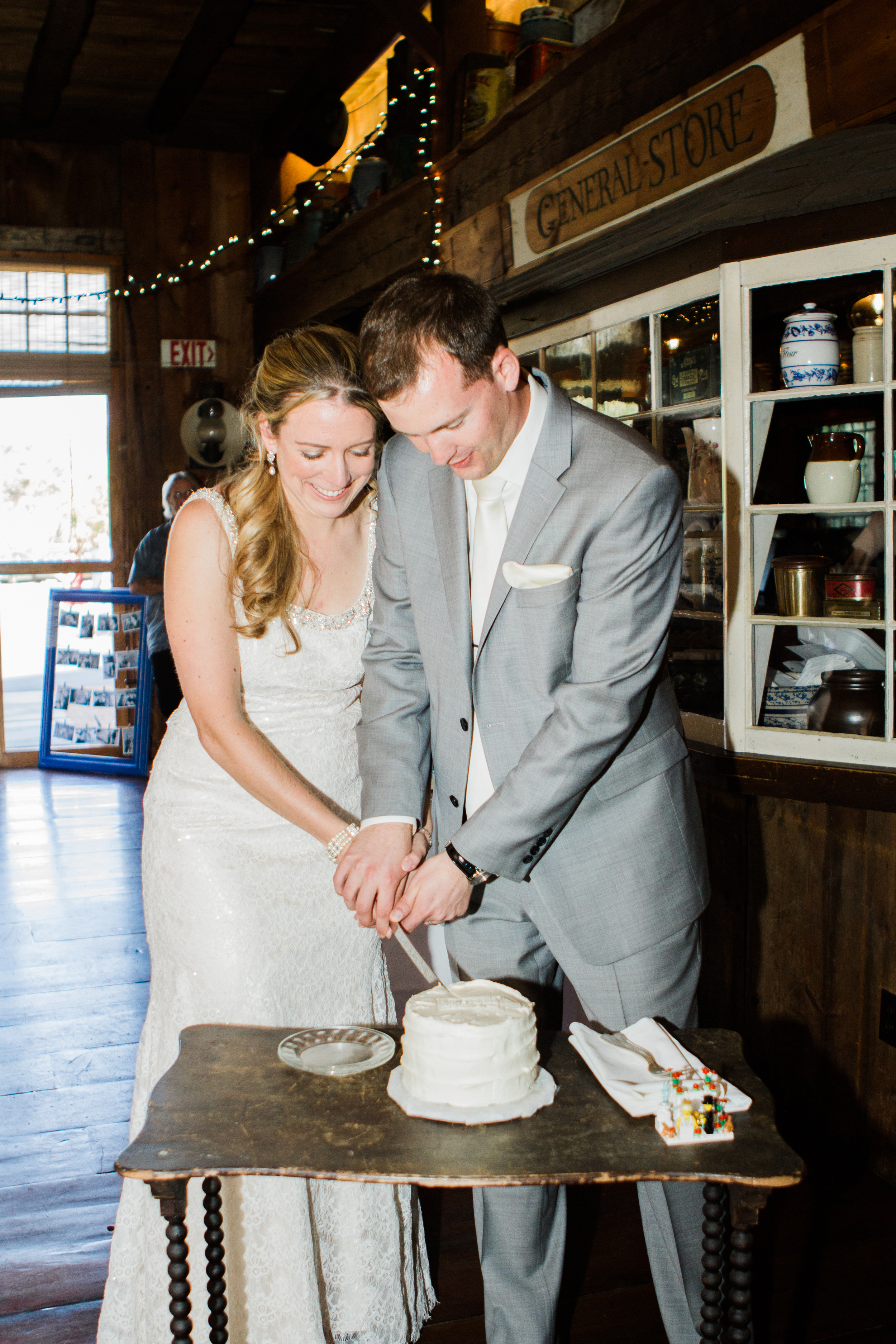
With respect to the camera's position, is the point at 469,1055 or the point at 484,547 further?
the point at 484,547

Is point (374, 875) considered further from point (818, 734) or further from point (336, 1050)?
point (818, 734)

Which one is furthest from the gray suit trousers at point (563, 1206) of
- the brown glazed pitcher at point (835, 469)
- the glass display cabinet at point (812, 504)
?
the brown glazed pitcher at point (835, 469)

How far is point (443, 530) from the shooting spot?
5.84 feet

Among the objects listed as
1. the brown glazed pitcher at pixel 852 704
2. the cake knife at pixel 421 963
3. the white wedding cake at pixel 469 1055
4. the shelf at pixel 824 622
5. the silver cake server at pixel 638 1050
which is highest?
the shelf at pixel 824 622

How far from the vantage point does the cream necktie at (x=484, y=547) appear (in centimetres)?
178

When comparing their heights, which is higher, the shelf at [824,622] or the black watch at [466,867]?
the shelf at [824,622]

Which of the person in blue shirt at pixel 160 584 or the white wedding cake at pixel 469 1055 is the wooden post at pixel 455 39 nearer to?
the person in blue shirt at pixel 160 584

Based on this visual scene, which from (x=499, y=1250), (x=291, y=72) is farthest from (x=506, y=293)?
(x=291, y=72)

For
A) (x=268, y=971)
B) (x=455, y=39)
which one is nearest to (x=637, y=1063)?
(x=268, y=971)

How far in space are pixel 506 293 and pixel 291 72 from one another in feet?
11.8

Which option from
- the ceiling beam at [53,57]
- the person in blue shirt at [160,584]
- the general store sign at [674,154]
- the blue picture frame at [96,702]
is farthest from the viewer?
the blue picture frame at [96,702]

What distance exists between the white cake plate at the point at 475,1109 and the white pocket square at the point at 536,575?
688mm

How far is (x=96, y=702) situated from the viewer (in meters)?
7.11

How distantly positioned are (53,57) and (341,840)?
557 cm
